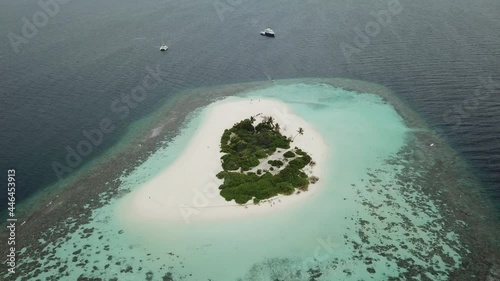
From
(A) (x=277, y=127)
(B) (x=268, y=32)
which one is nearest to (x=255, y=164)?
(A) (x=277, y=127)

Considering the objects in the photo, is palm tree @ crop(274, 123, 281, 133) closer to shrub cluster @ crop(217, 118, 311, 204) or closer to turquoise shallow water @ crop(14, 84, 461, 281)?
shrub cluster @ crop(217, 118, 311, 204)

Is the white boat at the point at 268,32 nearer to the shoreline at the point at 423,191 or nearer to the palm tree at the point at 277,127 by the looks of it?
the shoreline at the point at 423,191

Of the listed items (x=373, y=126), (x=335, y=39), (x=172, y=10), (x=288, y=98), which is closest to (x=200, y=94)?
(x=288, y=98)

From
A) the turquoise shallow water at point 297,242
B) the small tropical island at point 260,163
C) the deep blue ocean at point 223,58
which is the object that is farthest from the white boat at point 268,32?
the turquoise shallow water at point 297,242

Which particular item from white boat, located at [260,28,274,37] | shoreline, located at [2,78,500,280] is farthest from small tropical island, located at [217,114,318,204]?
white boat, located at [260,28,274,37]

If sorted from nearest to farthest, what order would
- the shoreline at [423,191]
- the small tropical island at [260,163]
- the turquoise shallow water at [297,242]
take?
the turquoise shallow water at [297,242] → the shoreline at [423,191] → the small tropical island at [260,163]

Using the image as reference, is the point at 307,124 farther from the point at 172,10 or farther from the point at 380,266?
the point at 172,10
